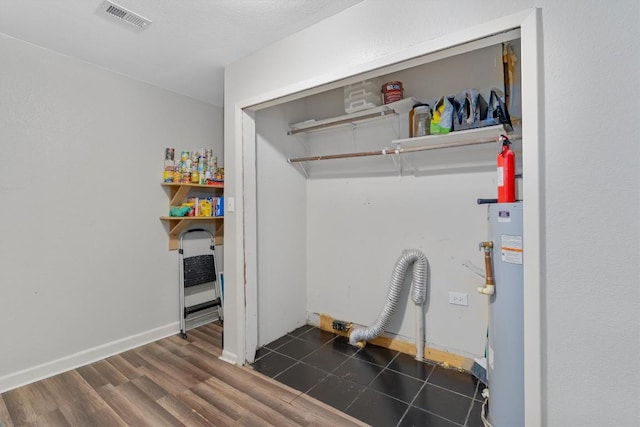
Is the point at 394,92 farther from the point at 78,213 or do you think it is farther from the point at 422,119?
the point at 78,213

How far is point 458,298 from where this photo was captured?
7.53 feet

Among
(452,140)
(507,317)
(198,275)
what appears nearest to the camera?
(507,317)

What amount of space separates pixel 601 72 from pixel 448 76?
4.26ft

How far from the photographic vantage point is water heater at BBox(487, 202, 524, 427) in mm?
1411

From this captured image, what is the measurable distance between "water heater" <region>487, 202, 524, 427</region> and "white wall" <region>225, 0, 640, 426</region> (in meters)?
0.21

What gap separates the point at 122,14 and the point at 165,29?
9.9 inches

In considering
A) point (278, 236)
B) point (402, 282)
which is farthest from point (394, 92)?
point (278, 236)

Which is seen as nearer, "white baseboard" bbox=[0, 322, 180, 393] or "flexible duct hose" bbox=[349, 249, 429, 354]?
"white baseboard" bbox=[0, 322, 180, 393]

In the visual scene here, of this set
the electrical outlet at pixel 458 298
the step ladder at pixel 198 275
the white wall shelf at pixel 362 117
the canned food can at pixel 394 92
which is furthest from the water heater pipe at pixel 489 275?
the step ladder at pixel 198 275

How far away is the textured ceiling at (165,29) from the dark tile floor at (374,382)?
98.4 inches

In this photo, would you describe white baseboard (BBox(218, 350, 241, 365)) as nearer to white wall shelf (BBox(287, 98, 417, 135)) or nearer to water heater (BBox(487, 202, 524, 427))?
water heater (BBox(487, 202, 524, 427))

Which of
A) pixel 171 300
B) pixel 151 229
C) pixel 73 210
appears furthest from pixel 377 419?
pixel 73 210

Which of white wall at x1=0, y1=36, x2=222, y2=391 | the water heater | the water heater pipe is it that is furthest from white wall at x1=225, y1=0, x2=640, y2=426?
white wall at x1=0, y1=36, x2=222, y2=391

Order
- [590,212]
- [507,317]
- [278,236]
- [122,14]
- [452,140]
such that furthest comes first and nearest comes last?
[278,236], [452,140], [122,14], [507,317], [590,212]
